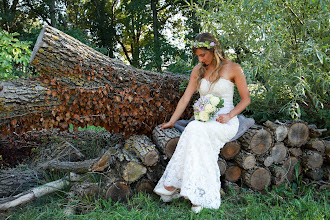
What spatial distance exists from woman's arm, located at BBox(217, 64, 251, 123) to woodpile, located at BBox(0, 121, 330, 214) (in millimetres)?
393

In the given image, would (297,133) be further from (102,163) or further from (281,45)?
(102,163)

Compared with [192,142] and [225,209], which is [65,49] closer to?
[192,142]

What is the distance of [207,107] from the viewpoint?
2.92 m

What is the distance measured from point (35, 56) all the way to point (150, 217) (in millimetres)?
2269

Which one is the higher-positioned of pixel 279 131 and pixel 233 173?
pixel 279 131

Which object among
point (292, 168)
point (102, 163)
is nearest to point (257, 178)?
point (292, 168)

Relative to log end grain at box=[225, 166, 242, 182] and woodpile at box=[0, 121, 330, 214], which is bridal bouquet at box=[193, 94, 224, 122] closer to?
woodpile at box=[0, 121, 330, 214]

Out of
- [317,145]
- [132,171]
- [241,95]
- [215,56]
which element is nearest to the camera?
[132,171]

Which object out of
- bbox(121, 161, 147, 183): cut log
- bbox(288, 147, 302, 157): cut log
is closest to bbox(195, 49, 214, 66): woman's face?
bbox(121, 161, 147, 183): cut log

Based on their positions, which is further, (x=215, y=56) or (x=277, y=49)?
(x=215, y=56)

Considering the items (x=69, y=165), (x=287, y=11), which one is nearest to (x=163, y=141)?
(x=69, y=165)

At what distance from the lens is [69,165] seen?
3.42m

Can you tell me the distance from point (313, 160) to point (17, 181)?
391 centimetres

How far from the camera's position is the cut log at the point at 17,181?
330 cm
